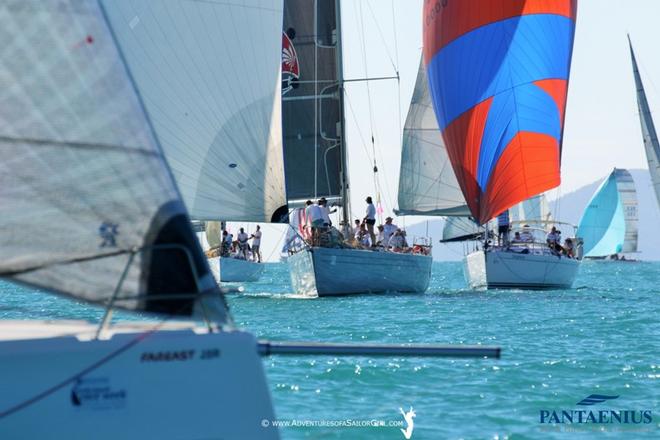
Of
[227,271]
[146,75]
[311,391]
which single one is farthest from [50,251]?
[227,271]

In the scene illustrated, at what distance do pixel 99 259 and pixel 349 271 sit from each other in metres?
18.2

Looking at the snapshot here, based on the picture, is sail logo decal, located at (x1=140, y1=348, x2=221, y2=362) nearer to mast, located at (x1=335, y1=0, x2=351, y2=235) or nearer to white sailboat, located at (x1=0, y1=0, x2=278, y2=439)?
white sailboat, located at (x1=0, y1=0, x2=278, y2=439)

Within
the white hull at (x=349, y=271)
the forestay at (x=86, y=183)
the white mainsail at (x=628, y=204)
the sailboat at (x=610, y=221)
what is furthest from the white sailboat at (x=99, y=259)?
the sailboat at (x=610, y=221)

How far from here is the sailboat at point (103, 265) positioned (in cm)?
420

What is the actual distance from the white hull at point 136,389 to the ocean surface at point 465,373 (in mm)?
1371

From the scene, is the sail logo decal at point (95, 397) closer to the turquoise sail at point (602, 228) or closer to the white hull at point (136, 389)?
the white hull at point (136, 389)

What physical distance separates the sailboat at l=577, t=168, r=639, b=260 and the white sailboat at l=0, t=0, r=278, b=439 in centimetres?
7630

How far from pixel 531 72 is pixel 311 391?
53.6 ft

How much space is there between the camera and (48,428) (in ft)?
13.6

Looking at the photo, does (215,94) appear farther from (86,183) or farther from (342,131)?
(86,183)

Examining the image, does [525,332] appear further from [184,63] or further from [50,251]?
[50,251]

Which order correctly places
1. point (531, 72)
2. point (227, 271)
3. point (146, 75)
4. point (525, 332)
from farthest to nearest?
point (227, 271) < point (531, 72) < point (146, 75) < point (525, 332)

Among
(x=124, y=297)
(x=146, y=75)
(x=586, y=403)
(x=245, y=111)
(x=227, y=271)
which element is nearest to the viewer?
(x=124, y=297)

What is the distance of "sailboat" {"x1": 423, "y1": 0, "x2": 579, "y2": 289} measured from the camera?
2388 cm
